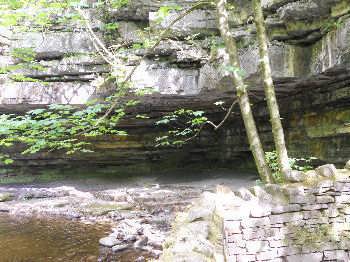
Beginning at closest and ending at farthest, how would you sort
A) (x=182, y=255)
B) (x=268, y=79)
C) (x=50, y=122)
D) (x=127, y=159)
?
(x=182, y=255)
(x=50, y=122)
(x=268, y=79)
(x=127, y=159)

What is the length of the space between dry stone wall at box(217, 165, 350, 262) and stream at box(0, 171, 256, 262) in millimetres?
2866

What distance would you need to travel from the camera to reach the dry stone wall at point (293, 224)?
4004 mm

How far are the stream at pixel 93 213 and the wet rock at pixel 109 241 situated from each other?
0.09 m

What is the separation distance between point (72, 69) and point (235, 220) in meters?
8.71

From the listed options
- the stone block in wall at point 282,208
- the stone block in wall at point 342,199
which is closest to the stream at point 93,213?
the stone block in wall at point 282,208

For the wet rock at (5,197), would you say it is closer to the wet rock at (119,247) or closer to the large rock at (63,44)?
the large rock at (63,44)

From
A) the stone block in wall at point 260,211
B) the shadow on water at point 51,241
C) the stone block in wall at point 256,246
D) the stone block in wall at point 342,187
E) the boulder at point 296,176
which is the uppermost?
the boulder at point 296,176

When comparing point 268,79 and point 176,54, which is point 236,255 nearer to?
point 268,79

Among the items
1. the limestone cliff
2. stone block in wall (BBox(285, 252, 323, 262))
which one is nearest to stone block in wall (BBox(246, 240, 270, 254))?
stone block in wall (BBox(285, 252, 323, 262))

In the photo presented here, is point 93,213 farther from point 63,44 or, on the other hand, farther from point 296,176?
point 296,176

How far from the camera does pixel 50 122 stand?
3.54m

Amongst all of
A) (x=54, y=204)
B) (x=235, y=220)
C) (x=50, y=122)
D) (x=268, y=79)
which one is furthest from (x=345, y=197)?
(x=54, y=204)

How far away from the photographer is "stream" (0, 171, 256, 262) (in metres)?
6.88

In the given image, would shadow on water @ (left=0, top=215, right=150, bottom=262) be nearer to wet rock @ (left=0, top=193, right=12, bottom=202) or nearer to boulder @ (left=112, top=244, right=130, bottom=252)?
boulder @ (left=112, top=244, right=130, bottom=252)
